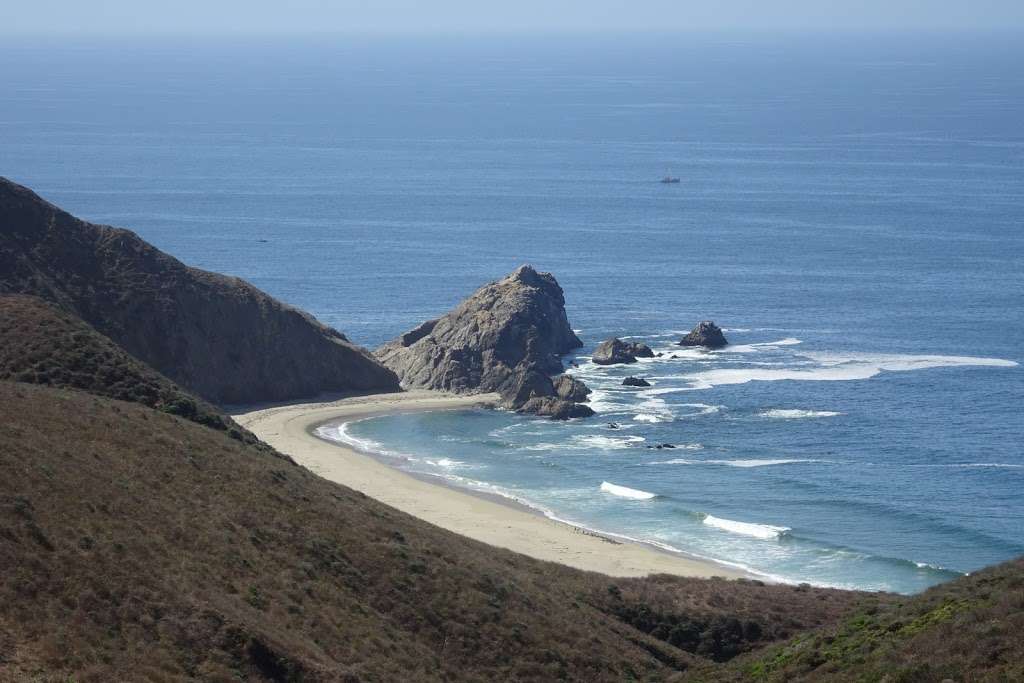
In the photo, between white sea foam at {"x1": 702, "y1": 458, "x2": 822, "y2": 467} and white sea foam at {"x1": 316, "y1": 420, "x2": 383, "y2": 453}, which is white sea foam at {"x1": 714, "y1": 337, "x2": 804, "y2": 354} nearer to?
white sea foam at {"x1": 702, "y1": 458, "x2": 822, "y2": 467}

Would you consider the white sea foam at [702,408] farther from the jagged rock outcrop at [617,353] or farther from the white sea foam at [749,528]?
the white sea foam at [749,528]

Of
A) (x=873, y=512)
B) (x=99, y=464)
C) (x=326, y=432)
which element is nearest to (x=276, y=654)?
(x=99, y=464)

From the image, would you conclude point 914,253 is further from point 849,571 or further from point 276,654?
point 276,654

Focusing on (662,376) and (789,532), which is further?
(662,376)

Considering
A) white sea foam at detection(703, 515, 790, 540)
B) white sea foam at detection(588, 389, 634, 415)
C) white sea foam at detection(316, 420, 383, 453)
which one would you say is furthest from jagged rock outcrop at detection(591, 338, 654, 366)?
white sea foam at detection(703, 515, 790, 540)

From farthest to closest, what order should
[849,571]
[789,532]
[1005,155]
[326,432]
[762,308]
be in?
[1005,155]
[762,308]
[326,432]
[789,532]
[849,571]

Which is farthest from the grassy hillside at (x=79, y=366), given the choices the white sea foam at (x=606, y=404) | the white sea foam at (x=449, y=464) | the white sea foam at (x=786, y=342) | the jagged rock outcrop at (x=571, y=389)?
the white sea foam at (x=786, y=342)

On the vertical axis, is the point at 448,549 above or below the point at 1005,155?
below

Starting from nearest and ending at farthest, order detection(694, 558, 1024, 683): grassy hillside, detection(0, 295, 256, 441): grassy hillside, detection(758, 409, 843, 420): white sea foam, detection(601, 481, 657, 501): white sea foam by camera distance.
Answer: detection(694, 558, 1024, 683): grassy hillside
detection(0, 295, 256, 441): grassy hillside
detection(601, 481, 657, 501): white sea foam
detection(758, 409, 843, 420): white sea foam
